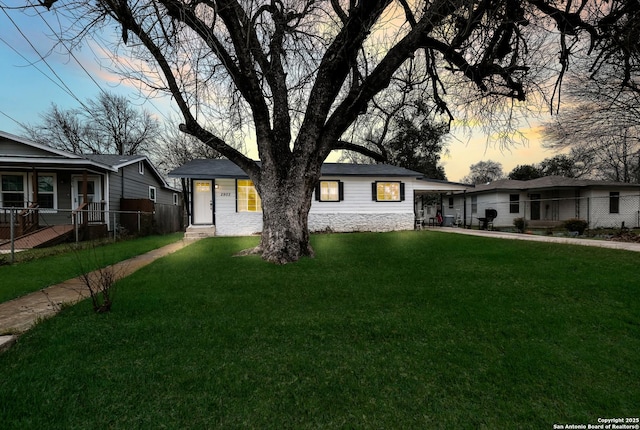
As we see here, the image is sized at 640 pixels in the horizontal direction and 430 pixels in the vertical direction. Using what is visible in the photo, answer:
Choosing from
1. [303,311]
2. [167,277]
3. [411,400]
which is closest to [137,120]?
[167,277]

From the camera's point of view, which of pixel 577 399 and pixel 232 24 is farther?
pixel 232 24

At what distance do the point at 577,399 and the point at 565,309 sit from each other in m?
2.03

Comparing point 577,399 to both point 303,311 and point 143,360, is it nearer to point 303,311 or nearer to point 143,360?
point 303,311

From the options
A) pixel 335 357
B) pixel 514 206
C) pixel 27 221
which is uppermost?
pixel 514 206

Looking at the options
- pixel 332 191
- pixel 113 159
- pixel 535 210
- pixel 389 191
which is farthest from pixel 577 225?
pixel 113 159

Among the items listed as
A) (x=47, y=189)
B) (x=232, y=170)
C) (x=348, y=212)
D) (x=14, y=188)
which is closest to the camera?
(x=14, y=188)

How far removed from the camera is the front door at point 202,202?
13.0m

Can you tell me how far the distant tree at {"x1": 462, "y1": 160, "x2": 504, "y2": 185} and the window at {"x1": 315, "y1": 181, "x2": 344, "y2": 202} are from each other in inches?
1542

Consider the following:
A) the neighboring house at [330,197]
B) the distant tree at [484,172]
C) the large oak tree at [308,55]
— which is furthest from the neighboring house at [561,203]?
the distant tree at [484,172]

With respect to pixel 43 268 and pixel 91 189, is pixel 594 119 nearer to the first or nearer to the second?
pixel 43 268

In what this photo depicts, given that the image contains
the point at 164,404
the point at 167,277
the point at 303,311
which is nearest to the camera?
the point at 164,404

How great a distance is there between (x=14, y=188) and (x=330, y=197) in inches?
550

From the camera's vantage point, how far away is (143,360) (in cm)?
229

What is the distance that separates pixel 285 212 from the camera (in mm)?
6336
